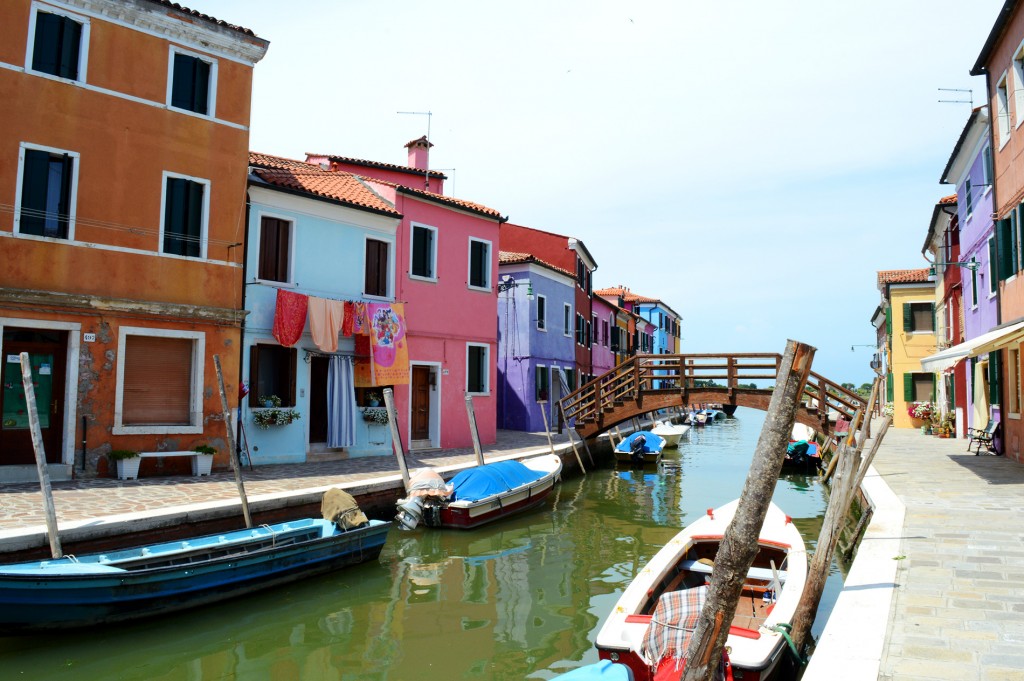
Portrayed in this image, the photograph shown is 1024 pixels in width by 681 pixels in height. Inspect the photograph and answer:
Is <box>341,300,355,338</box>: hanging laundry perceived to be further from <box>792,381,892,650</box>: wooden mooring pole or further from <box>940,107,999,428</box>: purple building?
<box>940,107,999,428</box>: purple building

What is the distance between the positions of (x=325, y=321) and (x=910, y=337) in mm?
26624

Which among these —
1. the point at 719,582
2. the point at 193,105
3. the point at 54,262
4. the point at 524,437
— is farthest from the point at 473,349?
the point at 719,582

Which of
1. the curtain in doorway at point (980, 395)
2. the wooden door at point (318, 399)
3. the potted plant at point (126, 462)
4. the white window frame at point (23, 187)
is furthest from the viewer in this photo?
the curtain in doorway at point (980, 395)

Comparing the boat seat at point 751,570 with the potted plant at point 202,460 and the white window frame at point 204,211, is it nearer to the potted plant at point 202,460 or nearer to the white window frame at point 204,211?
the potted plant at point 202,460

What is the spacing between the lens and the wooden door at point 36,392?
12.0 metres

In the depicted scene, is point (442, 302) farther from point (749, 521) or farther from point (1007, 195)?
point (749, 521)

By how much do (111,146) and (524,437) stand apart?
592 inches

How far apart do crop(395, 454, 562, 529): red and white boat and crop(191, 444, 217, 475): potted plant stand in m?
3.87

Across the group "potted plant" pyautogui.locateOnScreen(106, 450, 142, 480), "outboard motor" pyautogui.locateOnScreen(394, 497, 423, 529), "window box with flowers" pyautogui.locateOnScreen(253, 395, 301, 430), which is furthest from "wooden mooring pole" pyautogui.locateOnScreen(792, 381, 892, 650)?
"window box with flowers" pyautogui.locateOnScreen(253, 395, 301, 430)

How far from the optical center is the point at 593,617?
8539mm

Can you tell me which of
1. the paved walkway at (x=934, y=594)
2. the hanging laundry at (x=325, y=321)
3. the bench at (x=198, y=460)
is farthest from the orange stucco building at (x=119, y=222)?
the paved walkway at (x=934, y=594)

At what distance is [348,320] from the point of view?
16922 millimetres

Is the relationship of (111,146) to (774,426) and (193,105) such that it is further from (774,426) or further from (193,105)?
(774,426)

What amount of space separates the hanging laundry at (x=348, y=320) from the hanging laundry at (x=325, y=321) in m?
0.17
